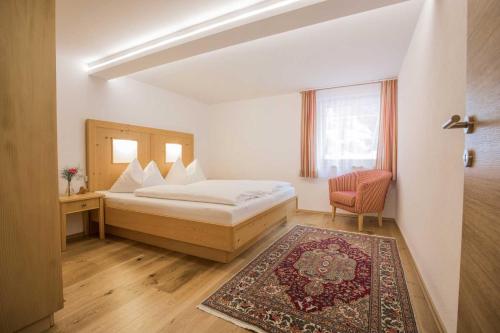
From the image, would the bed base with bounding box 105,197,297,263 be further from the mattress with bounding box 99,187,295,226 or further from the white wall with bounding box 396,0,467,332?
the white wall with bounding box 396,0,467,332

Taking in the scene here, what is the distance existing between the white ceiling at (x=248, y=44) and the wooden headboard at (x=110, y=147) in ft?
2.89

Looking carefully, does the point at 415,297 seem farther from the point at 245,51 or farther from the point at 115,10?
the point at 115,10

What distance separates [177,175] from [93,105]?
163cm

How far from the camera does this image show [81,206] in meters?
2.78

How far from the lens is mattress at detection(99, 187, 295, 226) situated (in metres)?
2.20

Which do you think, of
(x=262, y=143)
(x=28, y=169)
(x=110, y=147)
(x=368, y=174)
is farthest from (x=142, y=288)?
(x=262, y=143)

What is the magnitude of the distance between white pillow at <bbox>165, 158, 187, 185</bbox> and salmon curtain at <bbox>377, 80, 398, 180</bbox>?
3.43m

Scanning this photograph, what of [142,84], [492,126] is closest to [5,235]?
[492,126]

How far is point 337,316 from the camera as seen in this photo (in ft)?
4.88

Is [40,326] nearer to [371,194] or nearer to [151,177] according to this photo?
[151,177]

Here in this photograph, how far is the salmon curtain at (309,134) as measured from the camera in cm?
438

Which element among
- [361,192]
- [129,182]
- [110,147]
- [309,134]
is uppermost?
[309,134]

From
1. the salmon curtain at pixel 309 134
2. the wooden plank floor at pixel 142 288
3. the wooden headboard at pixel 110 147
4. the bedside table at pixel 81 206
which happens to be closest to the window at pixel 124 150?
the wooden headboard at pixel 110 147

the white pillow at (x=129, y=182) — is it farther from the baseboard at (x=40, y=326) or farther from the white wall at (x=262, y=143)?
the white wall at (x=262, y=143)
